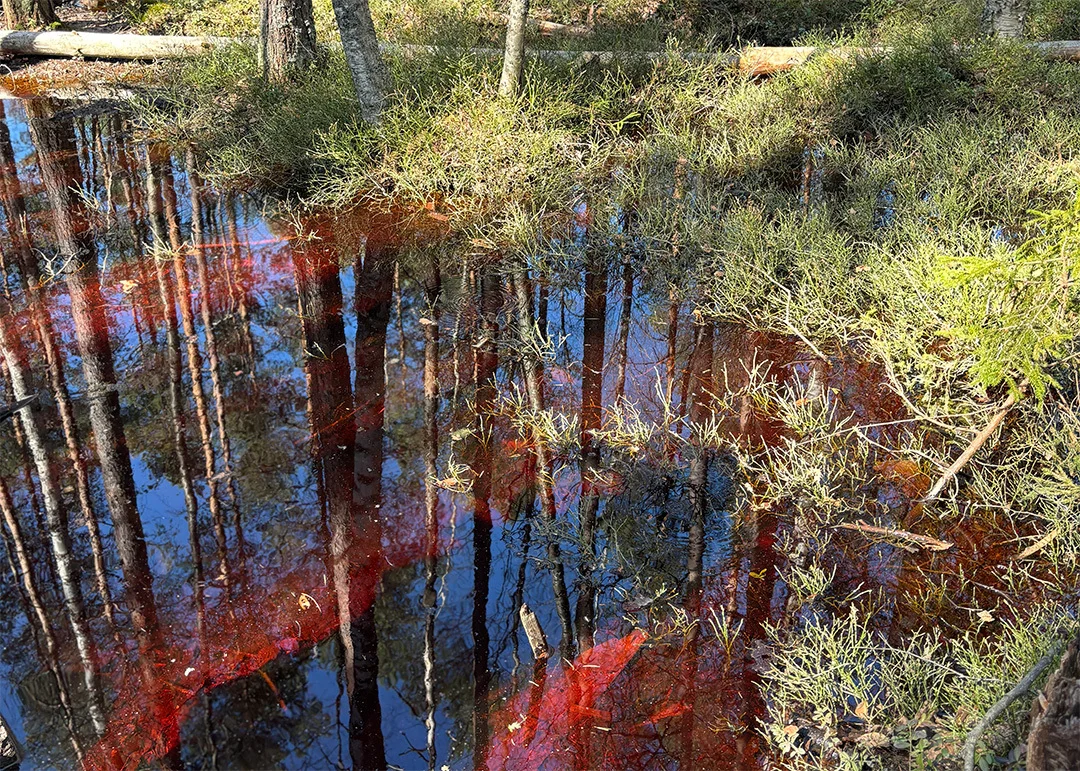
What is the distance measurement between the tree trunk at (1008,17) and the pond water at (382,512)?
5306 millimetres

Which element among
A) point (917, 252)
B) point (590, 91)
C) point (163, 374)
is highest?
point (590, 91)

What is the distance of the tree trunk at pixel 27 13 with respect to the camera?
489 inches

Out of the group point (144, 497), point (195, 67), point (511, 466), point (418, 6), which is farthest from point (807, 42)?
point (144, 497)

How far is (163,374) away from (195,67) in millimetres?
5405

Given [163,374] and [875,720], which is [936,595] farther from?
[163,374]

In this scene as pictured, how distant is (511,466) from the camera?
4.75m

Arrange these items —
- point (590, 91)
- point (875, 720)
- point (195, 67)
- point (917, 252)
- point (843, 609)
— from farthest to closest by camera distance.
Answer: point (195, 67), point (590, 91), point (917, 252), point (843, 609), point (875, 720)

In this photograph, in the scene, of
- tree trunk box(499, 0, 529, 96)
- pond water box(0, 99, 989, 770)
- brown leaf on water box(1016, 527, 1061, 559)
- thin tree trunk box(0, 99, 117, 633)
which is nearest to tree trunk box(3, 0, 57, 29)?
thin tree trunk box(0, 99, 117, 633)

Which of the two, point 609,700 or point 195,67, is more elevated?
point 195,67

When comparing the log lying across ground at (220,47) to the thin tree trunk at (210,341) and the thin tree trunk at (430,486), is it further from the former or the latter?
the thin tree trunk at (430,486)

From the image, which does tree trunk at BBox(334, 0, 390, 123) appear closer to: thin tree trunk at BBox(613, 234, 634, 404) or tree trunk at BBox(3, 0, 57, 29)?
thin tree trunk at BBox(613, 234, 634, 404)

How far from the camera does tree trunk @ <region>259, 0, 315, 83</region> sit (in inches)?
354

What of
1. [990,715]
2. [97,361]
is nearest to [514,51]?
[97,361]

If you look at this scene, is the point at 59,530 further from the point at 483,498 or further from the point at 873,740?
the point at 873,740
